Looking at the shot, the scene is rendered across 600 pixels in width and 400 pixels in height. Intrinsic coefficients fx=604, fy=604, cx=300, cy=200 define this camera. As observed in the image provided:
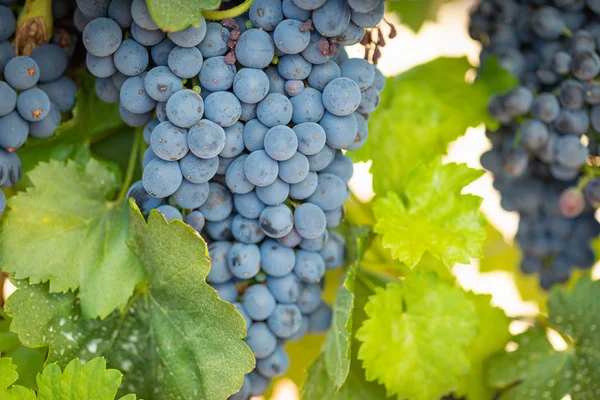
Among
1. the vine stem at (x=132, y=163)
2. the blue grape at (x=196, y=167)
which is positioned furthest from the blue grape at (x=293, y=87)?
the vine stem at (x=132, y=163)

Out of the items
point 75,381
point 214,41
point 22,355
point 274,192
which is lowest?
point 22,355

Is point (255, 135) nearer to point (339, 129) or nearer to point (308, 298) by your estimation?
point (339, 129)

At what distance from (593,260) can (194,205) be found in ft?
Result: 2.33

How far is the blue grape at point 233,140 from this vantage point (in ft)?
2.05

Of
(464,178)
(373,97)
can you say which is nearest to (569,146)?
(464,178)

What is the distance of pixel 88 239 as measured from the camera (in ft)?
2.30

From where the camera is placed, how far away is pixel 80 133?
2.52ft

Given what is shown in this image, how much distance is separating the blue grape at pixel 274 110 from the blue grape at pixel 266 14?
7 cm

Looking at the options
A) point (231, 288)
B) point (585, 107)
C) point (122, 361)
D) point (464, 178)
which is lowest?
point (122, 361)

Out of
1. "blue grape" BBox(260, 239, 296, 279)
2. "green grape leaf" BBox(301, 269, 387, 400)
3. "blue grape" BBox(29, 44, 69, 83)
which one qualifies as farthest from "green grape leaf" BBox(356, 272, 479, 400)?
"blue grape" BBox(29, 44, 69, 83)

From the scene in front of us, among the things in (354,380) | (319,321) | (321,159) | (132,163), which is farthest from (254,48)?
(354,380)

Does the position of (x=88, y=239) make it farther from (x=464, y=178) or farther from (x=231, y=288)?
(x=464, y=178)

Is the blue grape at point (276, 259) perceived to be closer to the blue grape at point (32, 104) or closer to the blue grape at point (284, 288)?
the blue grape at point (284, 288)

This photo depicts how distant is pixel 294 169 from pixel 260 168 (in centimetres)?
4
